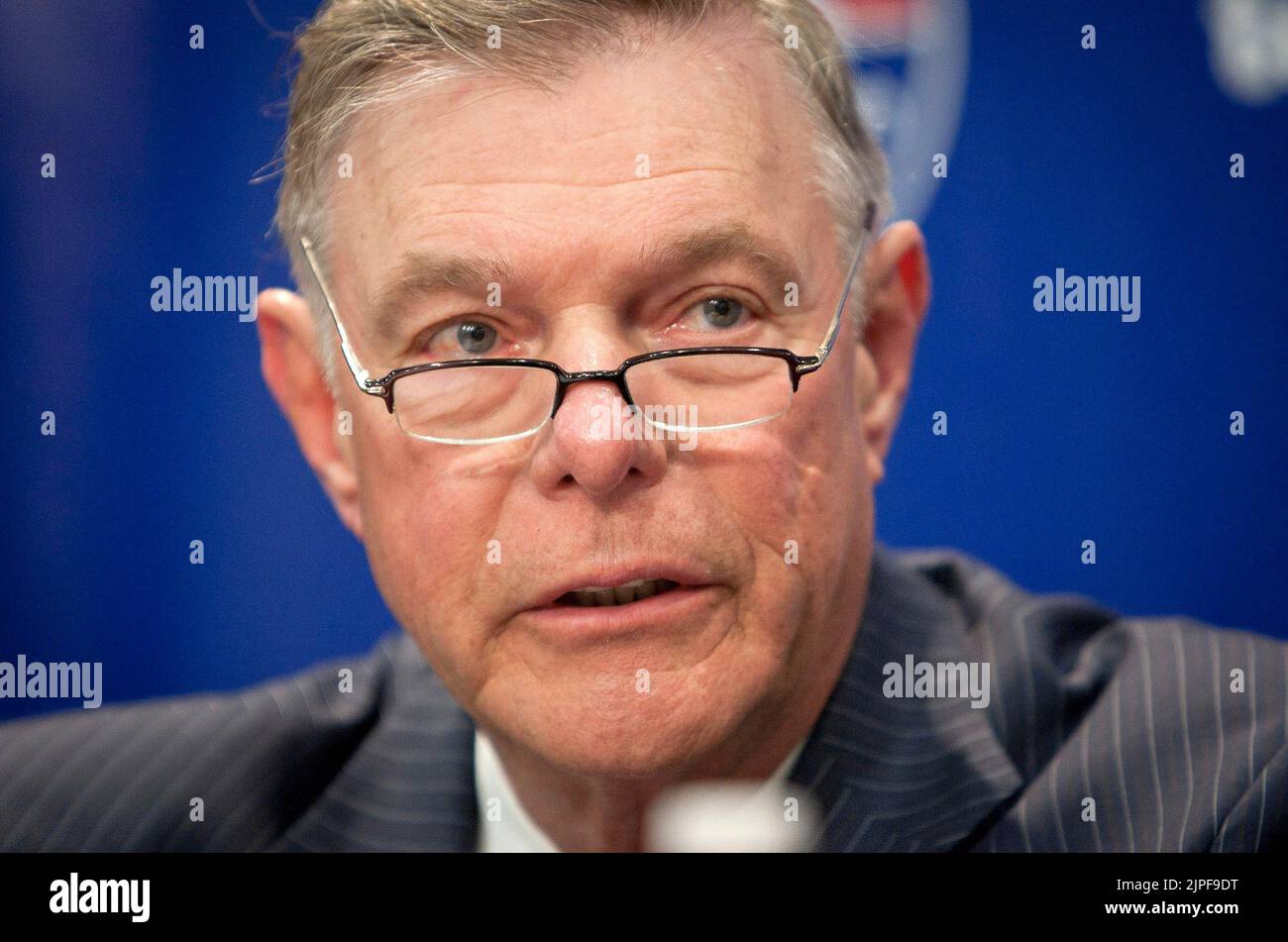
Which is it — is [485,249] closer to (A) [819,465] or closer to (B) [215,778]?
(A) [819,465]

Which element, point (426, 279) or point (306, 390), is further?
point (306, 390)

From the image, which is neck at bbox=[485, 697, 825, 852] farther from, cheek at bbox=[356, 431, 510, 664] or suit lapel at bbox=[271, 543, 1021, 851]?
cheek at bbox=[356, 431, 510, 664]

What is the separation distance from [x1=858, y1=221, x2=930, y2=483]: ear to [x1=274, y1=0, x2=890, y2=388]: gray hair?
6cm

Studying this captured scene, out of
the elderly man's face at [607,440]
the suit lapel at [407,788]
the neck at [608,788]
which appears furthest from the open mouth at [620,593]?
the suit lapel at [407,788]

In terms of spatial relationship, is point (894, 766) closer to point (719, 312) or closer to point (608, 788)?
point (608, 788)

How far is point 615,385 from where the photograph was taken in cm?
152

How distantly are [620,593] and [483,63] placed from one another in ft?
2.29

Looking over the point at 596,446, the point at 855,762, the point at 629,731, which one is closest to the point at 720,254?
the point at 596,446

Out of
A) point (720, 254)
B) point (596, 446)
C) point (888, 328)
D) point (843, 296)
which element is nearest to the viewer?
point (596, 446)

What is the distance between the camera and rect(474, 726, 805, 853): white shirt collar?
1.85 meters

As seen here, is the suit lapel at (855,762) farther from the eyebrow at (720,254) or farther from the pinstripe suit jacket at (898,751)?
the eyebrow at (720,254)

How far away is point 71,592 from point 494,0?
1.14 meters
